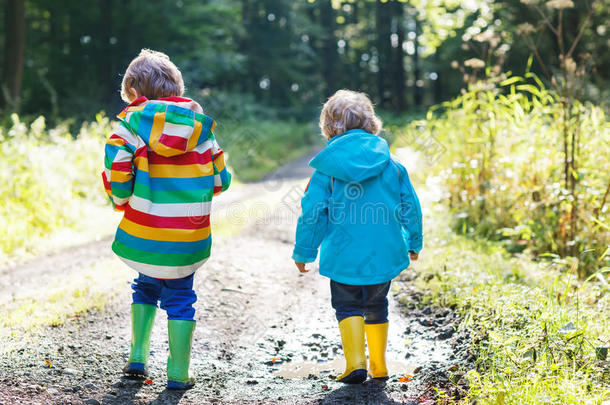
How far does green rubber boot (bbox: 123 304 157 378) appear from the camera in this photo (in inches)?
117

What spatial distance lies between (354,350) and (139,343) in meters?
1.21

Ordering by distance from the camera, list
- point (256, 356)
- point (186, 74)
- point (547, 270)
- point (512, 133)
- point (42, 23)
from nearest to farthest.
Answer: point (256, 356)
point (547, 270)
point (512, 133)
point (186, 74)
point (42, 23)

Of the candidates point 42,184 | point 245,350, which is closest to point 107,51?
point 42,184

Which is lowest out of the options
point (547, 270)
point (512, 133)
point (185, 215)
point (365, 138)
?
point (547, 270)

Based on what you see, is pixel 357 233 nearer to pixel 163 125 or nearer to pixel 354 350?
pixel 354 350

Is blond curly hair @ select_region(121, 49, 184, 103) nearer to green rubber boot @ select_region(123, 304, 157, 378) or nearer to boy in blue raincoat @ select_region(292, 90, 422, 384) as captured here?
boy in blue raincoat @ select_region(292, 90, 422, 384)

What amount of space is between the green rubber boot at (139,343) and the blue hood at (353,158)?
1278mm

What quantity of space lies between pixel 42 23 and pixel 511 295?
2530 centimetres

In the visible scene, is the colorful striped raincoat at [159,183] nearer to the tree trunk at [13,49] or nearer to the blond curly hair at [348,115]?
the blond curly hair at [348,115]

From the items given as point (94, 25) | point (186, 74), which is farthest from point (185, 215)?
point (94, 25)

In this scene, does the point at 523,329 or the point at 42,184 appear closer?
the point at 523,329

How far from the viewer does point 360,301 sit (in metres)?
3.08

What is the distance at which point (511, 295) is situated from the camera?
3.57 metres

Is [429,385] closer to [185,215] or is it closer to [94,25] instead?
[185,215]
